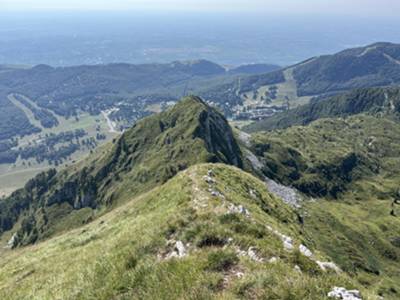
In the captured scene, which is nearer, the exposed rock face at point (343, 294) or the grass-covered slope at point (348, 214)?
the exposed rock face at point (343, 294)

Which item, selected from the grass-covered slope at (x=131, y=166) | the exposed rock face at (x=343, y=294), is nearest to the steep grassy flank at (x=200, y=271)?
the exposed rock face at (x=343, y=294)

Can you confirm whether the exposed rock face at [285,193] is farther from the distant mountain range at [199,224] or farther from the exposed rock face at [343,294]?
the exposed rock face at [343,294]

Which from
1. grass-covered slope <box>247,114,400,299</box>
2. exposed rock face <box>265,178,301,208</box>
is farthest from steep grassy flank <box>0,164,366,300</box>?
exposed rock face <box>265,178,301,208</box>

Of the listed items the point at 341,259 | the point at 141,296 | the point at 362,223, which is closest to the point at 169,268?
the point at 141,296

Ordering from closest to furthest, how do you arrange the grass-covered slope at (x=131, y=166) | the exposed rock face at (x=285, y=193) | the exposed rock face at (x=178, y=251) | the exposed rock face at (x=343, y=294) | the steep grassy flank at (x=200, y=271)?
the exposed rock face at (x=343, y=294)
the steep grassy flank at (x=200, y=271)
the exposed rock face at (x=178, y=251)
the grass-covered slope at (x=131, y=166)
the exposed rock face at (x=285, y=193)

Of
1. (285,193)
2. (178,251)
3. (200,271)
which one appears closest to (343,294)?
(200,271)

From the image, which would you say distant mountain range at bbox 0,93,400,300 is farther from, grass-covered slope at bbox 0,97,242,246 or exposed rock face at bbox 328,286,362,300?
grass-covered slope at bbox 0,97,242,246

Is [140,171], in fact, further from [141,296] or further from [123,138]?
[141,296]
